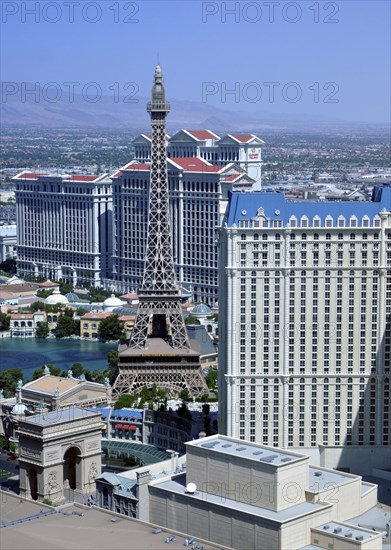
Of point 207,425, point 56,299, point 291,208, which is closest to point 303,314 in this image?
point 291,208

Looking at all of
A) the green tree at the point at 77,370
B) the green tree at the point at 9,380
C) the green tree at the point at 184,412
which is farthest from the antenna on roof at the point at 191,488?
the green tree at the point at 77,370

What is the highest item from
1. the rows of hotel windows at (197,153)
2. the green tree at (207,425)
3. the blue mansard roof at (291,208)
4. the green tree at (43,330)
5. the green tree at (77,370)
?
the rows of hotel windows at (197,153)

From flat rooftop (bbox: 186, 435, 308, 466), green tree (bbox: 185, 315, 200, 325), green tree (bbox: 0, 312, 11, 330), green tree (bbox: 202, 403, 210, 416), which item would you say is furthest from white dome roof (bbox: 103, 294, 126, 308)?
flat rooftop (bbox: 186, 435, 308, 466)

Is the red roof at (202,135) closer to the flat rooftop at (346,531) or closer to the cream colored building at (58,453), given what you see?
the cream colored building at (58,453)

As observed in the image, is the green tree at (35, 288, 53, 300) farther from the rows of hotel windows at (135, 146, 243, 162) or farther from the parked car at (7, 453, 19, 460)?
the parked car at (7, 453, 19, 460)

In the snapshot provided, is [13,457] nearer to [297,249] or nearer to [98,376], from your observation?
[297,249]
